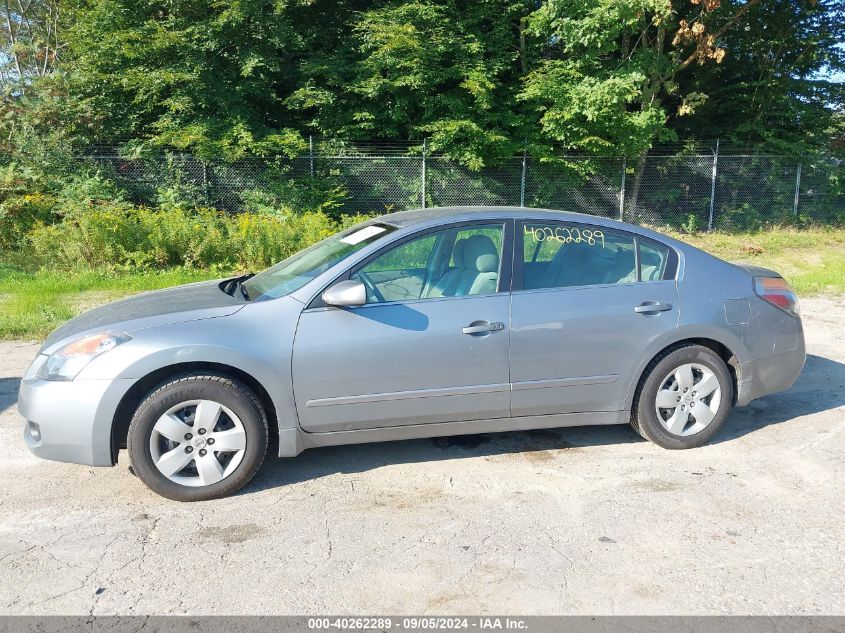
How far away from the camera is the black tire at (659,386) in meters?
4.58

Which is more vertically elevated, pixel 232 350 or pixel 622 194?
pixel 622 194

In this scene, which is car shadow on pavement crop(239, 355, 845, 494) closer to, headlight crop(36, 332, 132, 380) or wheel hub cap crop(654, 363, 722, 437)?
wheel hub cap crop(654, 363, 722, 437)

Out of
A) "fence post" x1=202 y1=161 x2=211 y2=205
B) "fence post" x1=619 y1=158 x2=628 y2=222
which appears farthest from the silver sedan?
"fence post" x1=619 y1=158 x2=628 y2=222

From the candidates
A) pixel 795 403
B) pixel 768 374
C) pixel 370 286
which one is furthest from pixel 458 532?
pixel 795 403

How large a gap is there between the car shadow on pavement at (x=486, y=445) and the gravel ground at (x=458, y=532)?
0.02 metres

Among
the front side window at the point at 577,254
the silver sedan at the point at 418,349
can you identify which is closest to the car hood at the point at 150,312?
the silver sedan at the point at 418,349

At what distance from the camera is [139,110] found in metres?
16.1

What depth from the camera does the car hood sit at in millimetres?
3974

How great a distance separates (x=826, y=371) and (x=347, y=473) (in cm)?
483

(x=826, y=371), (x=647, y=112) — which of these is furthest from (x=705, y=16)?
(x=826, y=371)

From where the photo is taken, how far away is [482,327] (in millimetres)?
4207

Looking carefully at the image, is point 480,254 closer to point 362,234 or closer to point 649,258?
point 362,234

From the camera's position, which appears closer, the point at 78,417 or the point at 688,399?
the point at 78,417

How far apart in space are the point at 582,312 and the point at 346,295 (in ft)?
4.96
